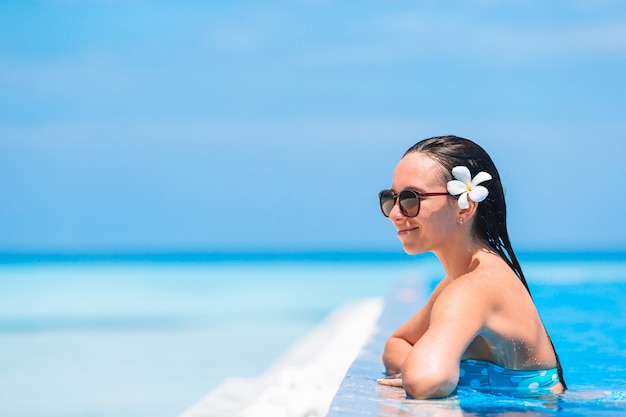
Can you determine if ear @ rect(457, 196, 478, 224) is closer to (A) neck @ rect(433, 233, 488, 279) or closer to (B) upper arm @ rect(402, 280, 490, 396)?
(A) neck @ rect(433, 233, 488, 279)

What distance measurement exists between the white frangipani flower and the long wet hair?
0.22 ft

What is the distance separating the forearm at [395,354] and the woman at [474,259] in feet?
0.84

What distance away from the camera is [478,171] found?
108 inches

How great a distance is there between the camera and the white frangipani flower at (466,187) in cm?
264

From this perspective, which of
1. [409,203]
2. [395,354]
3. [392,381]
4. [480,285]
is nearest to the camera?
[480,285]

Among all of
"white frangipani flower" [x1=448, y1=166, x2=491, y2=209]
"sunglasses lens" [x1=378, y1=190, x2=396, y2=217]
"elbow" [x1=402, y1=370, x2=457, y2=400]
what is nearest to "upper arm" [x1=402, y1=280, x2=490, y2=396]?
"elbow" [x1=402, y1=370, x2=457, y2=400]

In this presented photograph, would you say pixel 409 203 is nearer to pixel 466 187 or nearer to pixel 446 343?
pixel 466 187

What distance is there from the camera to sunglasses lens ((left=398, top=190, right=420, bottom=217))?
271 centimetres

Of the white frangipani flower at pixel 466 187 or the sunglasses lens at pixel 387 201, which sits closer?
the white frangipani flower at pixel 466 187

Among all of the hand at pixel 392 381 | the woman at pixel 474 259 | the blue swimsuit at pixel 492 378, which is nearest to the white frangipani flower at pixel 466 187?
the woman at pixel 474 259

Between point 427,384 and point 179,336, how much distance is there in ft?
16.7

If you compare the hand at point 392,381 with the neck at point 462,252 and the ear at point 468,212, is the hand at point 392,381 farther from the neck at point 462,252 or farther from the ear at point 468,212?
the ear at point 468,212

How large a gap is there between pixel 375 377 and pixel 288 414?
44 centimetres

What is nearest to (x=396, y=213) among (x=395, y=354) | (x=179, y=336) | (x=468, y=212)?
(x=468, y=212)
